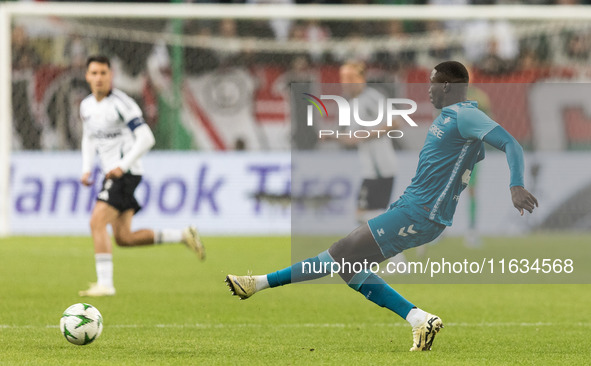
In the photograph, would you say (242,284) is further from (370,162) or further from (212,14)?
(212,14)

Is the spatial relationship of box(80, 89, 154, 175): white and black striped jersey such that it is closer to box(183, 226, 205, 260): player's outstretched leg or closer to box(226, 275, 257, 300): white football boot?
box(183, 226, 205, 260): player's outstretched leg

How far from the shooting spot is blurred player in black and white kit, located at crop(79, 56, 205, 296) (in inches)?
407

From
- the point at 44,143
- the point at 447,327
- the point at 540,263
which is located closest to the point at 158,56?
the point at 44,143

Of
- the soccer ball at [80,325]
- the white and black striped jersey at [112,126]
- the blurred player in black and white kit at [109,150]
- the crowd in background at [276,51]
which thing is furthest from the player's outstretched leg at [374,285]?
the crowd in background at [276,51]

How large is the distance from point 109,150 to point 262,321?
9.28 ft

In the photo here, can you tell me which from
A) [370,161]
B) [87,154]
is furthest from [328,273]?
[370,161]

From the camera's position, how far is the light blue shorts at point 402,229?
667 centimetres

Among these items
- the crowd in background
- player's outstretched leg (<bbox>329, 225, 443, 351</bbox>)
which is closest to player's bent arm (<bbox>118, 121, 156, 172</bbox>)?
player's outstretched leg (<bbox>329, 225, 443, 351</bbox>)

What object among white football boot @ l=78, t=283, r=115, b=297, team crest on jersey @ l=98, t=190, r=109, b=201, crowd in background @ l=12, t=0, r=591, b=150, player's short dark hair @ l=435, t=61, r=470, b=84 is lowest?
white football boot @ l=78, t=283, r=115, b=297

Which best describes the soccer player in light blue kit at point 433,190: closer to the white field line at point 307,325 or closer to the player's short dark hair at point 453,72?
the player's short dark hair at point 453,72

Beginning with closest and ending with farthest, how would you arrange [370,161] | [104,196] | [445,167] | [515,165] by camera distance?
[515,165]
[445,167]
[104,196]
[370,161]

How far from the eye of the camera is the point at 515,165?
6.18m

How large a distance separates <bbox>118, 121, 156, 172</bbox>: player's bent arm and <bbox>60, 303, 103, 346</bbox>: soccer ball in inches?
133

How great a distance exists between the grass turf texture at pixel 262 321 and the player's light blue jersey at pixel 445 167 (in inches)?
34.9
